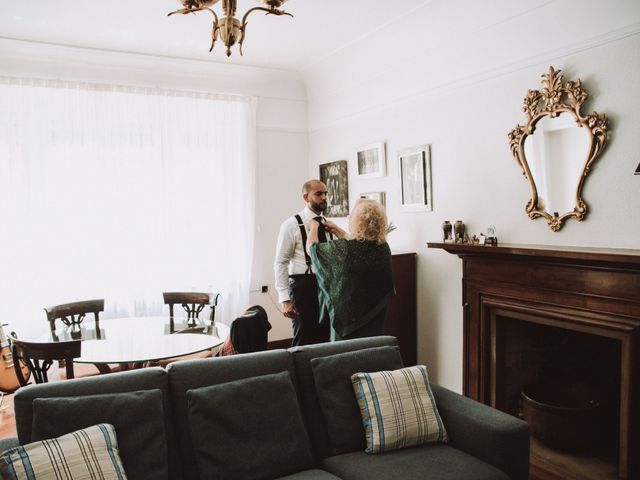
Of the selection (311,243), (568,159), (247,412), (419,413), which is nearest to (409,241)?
(311,243)

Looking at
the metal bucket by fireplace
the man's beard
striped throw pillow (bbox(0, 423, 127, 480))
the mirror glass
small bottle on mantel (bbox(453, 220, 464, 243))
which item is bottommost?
the metal bucket by fireplace

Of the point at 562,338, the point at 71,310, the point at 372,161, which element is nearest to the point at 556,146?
the point at 562,338

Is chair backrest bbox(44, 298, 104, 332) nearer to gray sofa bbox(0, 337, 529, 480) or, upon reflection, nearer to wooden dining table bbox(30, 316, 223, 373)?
wooden dining table bbox(30, 316, 223, 373)

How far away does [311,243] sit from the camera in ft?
11.1

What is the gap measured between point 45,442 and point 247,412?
2.29 feet

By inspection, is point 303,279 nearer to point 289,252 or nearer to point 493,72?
point 289,252

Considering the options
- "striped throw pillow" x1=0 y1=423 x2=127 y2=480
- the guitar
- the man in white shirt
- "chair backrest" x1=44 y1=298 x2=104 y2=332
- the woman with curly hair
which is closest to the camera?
"striped throw pillow" x1=0 y1=423 x2=127 y2=480

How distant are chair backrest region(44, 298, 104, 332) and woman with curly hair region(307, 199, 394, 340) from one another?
1.92 metres

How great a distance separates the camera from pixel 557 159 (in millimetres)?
2873

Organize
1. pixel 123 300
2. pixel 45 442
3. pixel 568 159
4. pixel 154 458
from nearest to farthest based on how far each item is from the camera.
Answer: pixel 45 442 → pixel 154 458 → pixel 568 159 → pixel 123 300

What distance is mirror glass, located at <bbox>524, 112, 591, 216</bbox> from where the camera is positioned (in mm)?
2773

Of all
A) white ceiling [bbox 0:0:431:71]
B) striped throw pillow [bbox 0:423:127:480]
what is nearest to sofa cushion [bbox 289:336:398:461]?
striped throw pillow [bbox 0:423:127:480]

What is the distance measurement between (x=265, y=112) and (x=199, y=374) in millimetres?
3791

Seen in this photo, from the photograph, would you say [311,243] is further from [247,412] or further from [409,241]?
[247,412]
